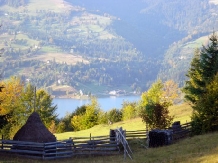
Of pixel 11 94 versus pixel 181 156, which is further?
pixel 11 94

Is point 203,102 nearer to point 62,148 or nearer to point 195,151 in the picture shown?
point 195,151

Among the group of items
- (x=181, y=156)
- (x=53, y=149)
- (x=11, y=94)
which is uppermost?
(x=11, y=94)

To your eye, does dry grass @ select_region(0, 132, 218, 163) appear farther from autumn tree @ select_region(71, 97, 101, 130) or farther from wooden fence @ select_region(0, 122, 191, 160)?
autumn tree @ select_region(71, 97, 101, 130)

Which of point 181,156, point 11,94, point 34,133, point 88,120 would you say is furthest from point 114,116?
point 181,156

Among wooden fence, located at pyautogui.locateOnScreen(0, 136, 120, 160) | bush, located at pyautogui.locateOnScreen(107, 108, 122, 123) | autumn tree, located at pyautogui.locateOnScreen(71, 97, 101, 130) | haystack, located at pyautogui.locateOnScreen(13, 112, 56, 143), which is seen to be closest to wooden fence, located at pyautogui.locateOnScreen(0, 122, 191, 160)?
wooden fence, located at pyautogui.locateOnScreen(0, 136, 120, 160)

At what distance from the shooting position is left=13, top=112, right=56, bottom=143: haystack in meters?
32.4

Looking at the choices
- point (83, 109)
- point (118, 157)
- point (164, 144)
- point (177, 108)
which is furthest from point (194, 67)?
point (83, 109)

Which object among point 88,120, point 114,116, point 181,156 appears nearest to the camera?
point 181,156

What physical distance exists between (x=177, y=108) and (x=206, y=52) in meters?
29.3

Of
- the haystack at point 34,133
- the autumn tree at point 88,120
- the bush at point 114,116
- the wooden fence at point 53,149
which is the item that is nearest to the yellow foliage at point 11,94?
the autumn tree at point 88,120

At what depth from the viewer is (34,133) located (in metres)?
32.5

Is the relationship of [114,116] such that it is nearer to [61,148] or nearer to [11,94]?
[11,94]

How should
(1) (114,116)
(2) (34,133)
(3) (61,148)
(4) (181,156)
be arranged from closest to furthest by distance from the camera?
(4) (181,156) < (3) (61,148) < (2) (34,133) < (1) (114,116)

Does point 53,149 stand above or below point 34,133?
below
